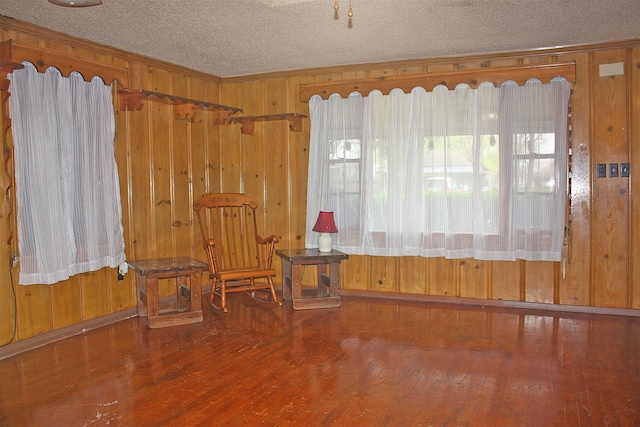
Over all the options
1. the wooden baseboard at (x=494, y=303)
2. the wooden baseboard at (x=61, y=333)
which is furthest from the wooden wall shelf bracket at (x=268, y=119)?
the wooden baseboard at (x=61, y=333)

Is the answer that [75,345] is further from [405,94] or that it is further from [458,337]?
[405,94]

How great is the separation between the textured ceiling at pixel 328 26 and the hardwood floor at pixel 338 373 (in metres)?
2.34

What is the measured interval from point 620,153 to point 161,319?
13.5 ft

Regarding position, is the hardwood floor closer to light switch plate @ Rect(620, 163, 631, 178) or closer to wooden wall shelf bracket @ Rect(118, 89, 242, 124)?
light switch plate @ Rect(620, 163, 631, 178)

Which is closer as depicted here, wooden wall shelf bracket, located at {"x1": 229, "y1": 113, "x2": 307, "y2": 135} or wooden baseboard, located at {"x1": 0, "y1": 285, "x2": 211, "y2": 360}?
Answer: wooden baseboard, located at {"x1": 0, "y1": 285, "x2": 211, "y2": 360}

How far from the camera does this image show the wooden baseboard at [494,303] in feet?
15.0

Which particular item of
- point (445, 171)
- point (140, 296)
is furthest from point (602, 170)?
point (140, 296)

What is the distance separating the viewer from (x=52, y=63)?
12.2ft

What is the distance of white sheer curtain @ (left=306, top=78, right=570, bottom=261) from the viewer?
182 inches

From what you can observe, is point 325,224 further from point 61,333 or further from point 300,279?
point 61,333

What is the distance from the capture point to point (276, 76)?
18.4ft

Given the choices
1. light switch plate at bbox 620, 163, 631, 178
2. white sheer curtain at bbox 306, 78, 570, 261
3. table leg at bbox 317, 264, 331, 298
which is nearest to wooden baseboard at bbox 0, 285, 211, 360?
table leg at bbox 317, 264, 331, 298

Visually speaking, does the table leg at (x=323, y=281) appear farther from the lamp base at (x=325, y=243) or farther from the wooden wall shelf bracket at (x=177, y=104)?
the wooden wall shelf bracket at (x=177, y=104)

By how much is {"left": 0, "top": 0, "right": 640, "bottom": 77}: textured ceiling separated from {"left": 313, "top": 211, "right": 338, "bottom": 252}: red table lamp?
1.52 metres
